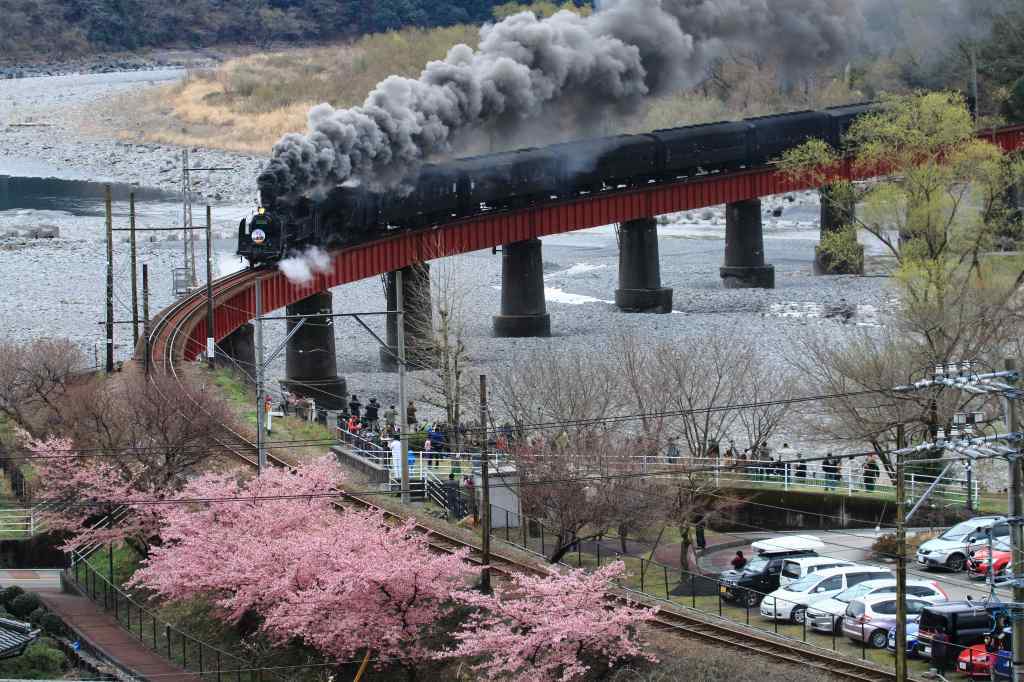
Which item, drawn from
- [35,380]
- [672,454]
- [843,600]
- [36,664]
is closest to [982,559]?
[843,600]

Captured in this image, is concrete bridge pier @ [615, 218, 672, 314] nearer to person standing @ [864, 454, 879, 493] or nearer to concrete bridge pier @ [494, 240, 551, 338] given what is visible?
concrete bridge pier @ [494, 240, 551, 338]

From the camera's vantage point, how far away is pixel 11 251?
98875 mm

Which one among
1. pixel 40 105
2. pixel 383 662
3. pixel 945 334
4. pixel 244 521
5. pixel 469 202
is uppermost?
pixel 40 105

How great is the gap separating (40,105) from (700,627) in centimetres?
16187

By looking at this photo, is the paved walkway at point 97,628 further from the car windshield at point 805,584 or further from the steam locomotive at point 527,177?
the steam locomotive at point 527,177

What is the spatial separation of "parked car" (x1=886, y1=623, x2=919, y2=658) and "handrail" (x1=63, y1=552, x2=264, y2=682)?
11.6 metres

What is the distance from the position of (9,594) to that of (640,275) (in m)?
47.4

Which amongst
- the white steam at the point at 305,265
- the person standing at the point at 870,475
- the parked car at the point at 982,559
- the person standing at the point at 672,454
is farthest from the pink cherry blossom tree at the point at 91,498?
the white steam at the point at 305,265

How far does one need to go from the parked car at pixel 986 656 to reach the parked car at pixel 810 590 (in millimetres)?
3979

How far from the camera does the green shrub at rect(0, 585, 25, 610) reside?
36469 millimetres

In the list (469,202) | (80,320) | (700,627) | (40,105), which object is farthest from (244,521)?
(40,105)

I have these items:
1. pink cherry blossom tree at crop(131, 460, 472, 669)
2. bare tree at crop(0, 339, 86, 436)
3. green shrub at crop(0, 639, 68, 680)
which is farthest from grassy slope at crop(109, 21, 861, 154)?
green shrub at crop(0, 639, 68, 680)

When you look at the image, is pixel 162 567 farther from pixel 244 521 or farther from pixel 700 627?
pixel 700 627

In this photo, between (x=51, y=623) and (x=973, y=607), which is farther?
(x=51, y=623)
